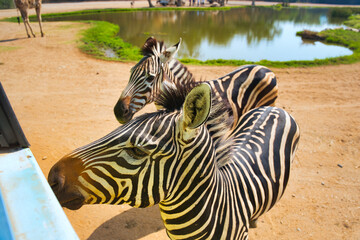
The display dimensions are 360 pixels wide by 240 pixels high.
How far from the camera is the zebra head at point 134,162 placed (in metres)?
1.59

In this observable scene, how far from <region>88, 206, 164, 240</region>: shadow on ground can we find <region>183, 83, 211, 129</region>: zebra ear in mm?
2690

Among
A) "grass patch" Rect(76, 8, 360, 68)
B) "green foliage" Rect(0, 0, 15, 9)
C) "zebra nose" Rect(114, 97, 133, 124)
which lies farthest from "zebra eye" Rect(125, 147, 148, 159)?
"green foliage" Rect(0, 0, 15, 9)

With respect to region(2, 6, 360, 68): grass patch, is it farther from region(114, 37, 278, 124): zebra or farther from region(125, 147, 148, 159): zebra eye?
region(125, 147, 148, 159): zebra eye

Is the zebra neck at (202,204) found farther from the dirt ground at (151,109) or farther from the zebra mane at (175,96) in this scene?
the dirt ground at (151,109)

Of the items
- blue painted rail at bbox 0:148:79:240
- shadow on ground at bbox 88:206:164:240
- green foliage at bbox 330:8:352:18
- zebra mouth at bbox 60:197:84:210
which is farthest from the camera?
green foliage at bbox 330:8:352:18

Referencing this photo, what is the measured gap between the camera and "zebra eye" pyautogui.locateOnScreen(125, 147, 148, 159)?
1651mm

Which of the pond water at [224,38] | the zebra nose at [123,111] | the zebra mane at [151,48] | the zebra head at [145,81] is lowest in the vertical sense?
the pond water at [224,38]

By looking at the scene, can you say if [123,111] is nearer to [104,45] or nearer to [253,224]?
[253,224]

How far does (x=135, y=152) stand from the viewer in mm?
1663

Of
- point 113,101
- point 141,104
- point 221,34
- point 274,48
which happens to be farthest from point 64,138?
point 221,34

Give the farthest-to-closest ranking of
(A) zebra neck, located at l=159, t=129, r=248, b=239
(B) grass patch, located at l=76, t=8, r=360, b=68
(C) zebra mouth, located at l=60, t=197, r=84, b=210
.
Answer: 1. (B) grass patch, located at l=76, t=8, r=360, b=68
2. (A) zebra neck, located at l=159, t=129, r=248, b=239
3. (C) zebra mouth, located at l=60, t=197, r=84, b=210

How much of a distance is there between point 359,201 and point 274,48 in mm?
14112

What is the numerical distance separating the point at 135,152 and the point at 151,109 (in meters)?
5.68

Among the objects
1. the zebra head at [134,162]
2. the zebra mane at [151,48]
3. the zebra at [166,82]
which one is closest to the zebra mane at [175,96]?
the zebra head at [134,162]
